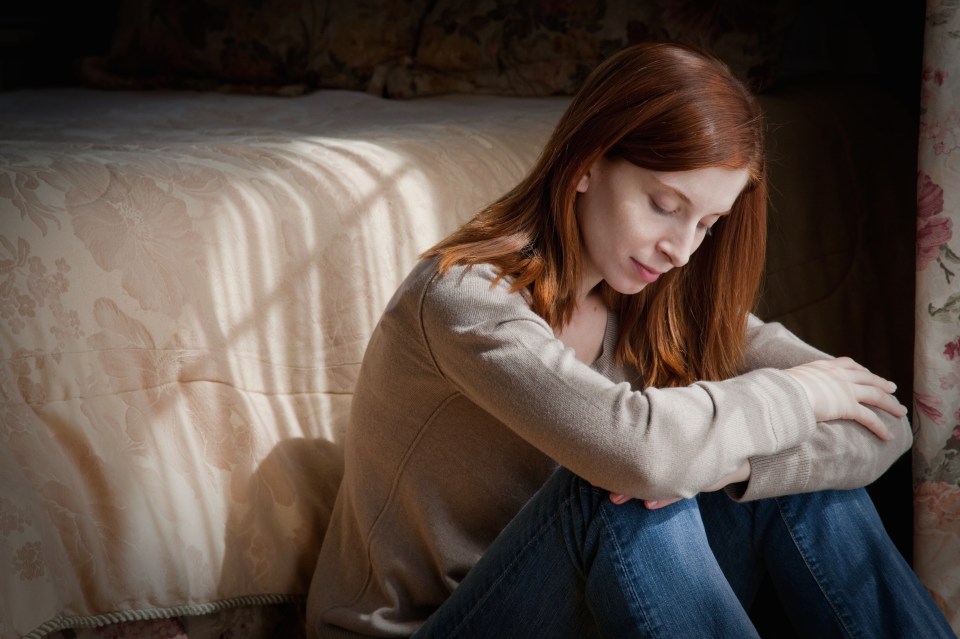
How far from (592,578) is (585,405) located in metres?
0.17

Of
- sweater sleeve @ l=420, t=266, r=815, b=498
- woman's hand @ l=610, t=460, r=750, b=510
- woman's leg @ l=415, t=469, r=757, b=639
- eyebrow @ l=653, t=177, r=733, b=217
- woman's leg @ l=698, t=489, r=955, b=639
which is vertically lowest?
woman's leg @ l=698, t=489, r=955, b=639

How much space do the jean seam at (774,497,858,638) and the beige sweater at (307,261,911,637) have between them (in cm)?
6

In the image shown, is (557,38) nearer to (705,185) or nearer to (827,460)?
(705,185)

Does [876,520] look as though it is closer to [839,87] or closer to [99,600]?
[99,600]

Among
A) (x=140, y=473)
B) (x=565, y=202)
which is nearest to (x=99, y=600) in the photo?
(x=140, y=473)

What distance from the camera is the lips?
1035 mm

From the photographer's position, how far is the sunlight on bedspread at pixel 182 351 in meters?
1.06

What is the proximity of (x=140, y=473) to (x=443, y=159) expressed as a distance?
0.64 m

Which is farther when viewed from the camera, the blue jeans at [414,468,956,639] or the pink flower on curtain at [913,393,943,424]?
the pink flower on curtain at [913,393,943,424]

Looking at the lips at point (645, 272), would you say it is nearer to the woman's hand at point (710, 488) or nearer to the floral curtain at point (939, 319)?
the woman's hand at point (710, 488)

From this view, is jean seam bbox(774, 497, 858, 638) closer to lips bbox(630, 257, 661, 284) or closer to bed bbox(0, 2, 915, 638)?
lips bbox(630, 257, 661, 284)

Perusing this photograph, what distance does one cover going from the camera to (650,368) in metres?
1.18

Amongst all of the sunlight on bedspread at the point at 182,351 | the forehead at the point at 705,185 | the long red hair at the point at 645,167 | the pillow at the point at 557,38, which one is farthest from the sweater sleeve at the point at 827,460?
the pillow at the point at 557,38

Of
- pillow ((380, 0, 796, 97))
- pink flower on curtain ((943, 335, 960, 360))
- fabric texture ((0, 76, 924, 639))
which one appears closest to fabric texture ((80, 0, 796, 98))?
pillow ((380, 0, 796, 97))
